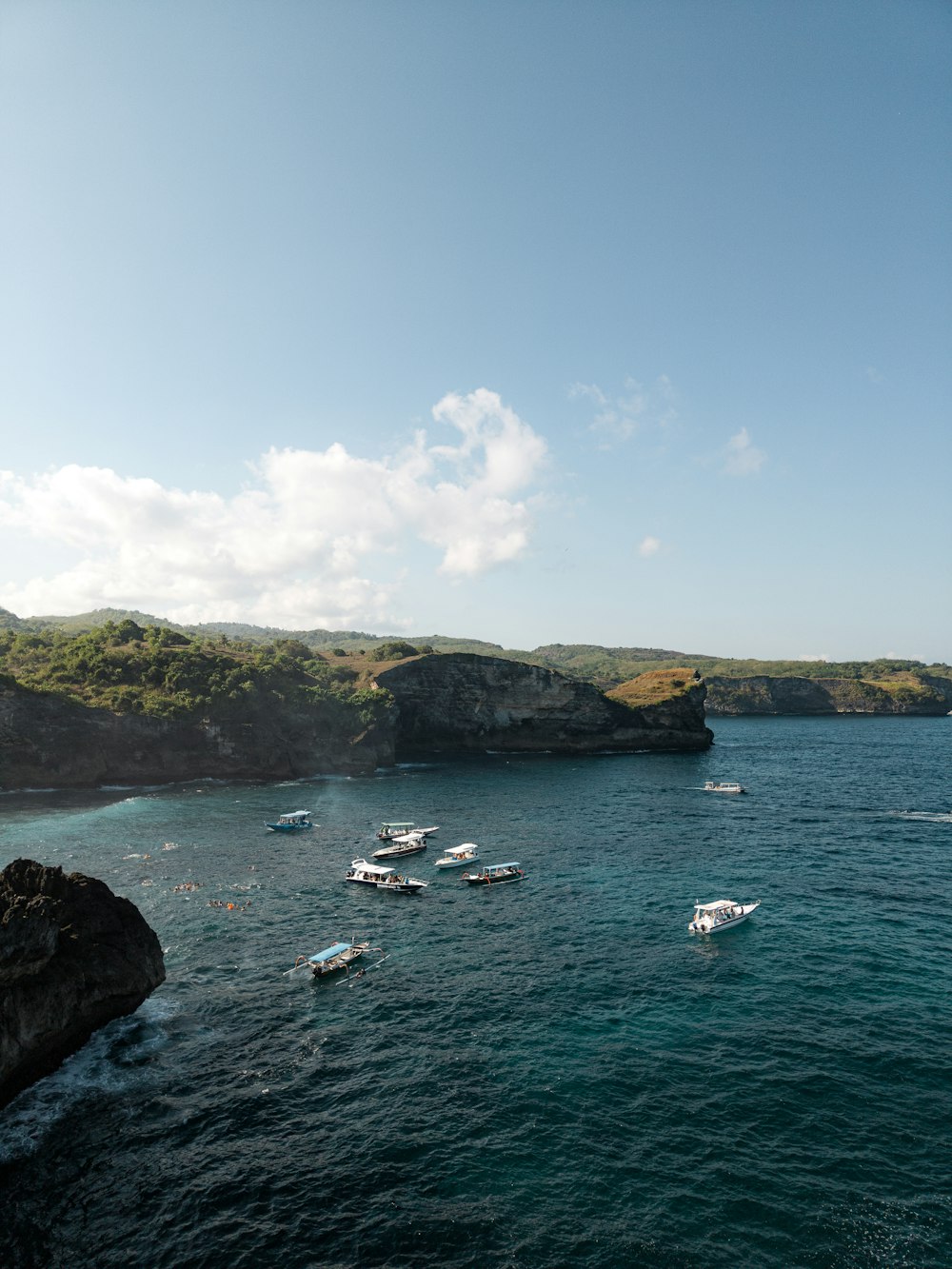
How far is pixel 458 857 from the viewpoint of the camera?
74500 mm

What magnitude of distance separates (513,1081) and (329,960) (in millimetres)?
17838

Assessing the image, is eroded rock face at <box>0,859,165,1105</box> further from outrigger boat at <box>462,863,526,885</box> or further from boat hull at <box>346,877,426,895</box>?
outrigger boat at <box>462,863,526,885</box>

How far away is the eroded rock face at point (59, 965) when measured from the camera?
32688 millimetres

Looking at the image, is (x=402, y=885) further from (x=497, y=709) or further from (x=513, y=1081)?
(x=497, y=709)

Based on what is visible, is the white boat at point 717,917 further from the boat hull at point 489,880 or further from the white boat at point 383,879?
the white boat at point 383,879

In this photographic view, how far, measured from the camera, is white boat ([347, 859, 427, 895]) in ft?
214

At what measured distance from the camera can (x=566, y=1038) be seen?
1500 inches

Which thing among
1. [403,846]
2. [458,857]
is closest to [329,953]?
[458,857]

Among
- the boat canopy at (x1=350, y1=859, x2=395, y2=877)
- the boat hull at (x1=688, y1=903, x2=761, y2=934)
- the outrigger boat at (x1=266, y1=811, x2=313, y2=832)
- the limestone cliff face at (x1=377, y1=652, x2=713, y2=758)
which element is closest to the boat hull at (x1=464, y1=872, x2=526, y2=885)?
the boat canopy at (x1=350, y1=859, x2=395, y2=877)

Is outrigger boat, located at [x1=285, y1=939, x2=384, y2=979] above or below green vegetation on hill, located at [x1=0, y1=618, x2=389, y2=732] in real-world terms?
below

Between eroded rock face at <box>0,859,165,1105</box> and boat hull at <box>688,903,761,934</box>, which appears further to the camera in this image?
boat hull at <box>688,903,761,934</box>

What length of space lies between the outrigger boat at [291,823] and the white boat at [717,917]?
53753 millimetres

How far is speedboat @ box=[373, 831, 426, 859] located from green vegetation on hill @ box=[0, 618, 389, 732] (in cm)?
6129

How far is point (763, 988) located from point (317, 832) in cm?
5909
